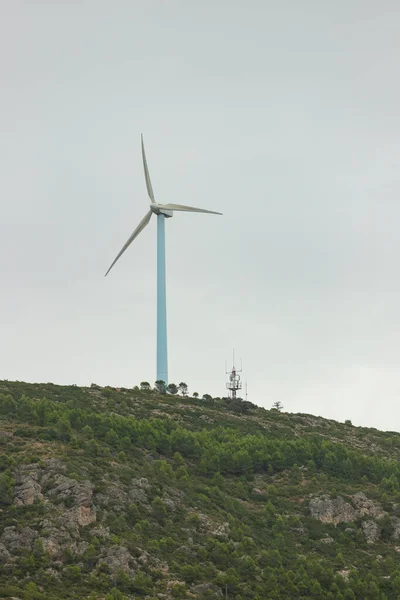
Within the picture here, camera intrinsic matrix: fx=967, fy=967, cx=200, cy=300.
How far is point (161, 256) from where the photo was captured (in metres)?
168

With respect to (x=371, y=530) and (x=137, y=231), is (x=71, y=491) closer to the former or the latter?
(x=371, y=530)

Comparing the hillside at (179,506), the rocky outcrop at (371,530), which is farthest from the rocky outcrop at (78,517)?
the rocky outcrop at (371,530)

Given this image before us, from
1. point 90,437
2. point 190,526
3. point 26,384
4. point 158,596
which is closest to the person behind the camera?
point 158,596

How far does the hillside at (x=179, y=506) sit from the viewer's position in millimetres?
93062

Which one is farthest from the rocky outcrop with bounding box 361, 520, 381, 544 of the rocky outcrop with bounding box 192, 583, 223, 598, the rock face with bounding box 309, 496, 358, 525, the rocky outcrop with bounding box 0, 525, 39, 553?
the rocky outcrop with bounding box 0, 525, 39, 553

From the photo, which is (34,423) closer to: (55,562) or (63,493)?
(63,493)

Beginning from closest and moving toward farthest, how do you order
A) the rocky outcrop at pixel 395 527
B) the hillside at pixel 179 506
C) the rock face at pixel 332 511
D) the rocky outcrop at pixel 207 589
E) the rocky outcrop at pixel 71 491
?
the hillside at pixel 179 506, the rocky outcrop at pixel 207 589, the rocky outcrop at pixel 71 491, the rocky outcrop at pixel 395 527, the rock face at pixel 332 511

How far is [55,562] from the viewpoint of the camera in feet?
300

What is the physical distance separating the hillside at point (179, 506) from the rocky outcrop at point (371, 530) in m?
0.15

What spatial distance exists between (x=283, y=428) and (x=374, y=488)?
3520 centimetres

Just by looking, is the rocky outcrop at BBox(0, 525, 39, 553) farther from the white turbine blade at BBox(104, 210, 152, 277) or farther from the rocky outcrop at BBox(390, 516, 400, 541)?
the white turbine blade at BBox(104, 210, 152, 277)

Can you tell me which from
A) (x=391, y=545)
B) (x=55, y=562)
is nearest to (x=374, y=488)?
(x=391, y=545)

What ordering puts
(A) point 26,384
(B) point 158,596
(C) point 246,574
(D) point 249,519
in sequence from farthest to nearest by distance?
(A) point 26,384 → (D) point 249,519 → (C) point 246,574 → (B) point 158,596

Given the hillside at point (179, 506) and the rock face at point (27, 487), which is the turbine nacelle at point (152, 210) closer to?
the hillside at point (179, 506)
